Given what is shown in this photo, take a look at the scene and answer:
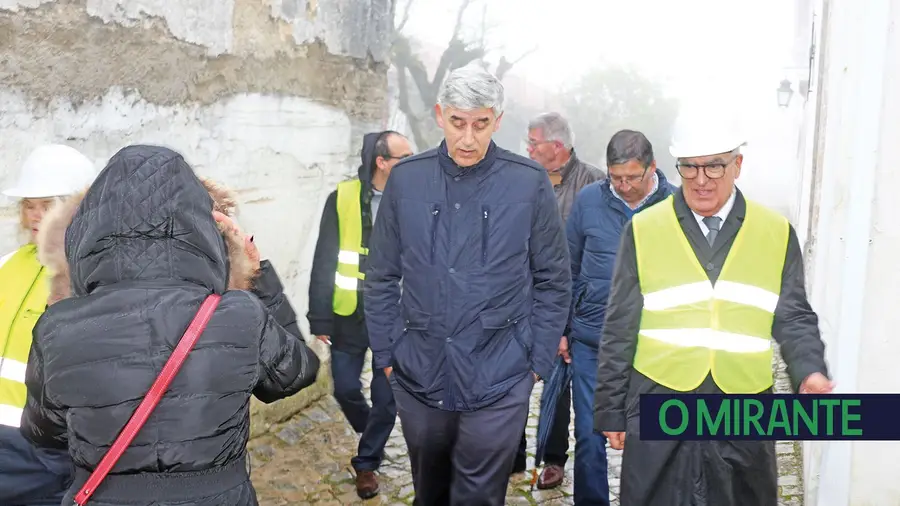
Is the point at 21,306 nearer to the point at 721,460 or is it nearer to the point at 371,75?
the point at 721,460

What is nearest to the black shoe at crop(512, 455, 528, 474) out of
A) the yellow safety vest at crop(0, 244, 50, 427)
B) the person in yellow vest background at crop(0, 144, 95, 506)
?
the person in yellow vest background at crop(0, 144, 95, 506)

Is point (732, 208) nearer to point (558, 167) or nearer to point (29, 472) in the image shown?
point (558, 167)

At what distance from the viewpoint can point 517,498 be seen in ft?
15.7

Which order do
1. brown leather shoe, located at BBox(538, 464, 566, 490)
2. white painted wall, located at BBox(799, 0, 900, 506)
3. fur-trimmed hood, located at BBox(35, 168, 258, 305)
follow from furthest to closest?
brown leather shoe, located at BBox(538, 464, 566, 490) < white painted wall, located at BBox(799, 0, 900, 506) < fur-trimmed hood, located at BBox(35, 168, 258, 305)

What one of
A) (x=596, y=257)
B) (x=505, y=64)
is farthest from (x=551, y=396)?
(x=505, y=64)

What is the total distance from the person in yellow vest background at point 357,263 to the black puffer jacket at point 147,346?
254cm

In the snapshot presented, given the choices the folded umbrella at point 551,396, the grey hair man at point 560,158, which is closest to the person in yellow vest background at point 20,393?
the folded umbrella at point 551,396

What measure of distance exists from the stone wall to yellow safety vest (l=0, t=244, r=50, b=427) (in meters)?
1.22

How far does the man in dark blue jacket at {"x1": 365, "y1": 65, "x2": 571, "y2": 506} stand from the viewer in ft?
10.8

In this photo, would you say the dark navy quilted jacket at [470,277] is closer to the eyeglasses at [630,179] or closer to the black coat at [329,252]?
the eyeglasses at [630,179]

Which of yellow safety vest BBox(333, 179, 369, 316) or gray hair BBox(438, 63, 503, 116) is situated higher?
gray hair BBox(438, 63, 503, 116)

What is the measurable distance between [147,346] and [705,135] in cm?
199

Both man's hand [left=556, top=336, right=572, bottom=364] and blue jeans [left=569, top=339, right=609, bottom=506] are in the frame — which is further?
man's hand [left=556, top=336, right=572, bottom=364]

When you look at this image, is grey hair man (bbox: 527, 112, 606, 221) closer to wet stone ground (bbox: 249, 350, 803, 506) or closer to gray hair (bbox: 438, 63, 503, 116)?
wet stone ground (bbox: 249, 350, 803, 506)
